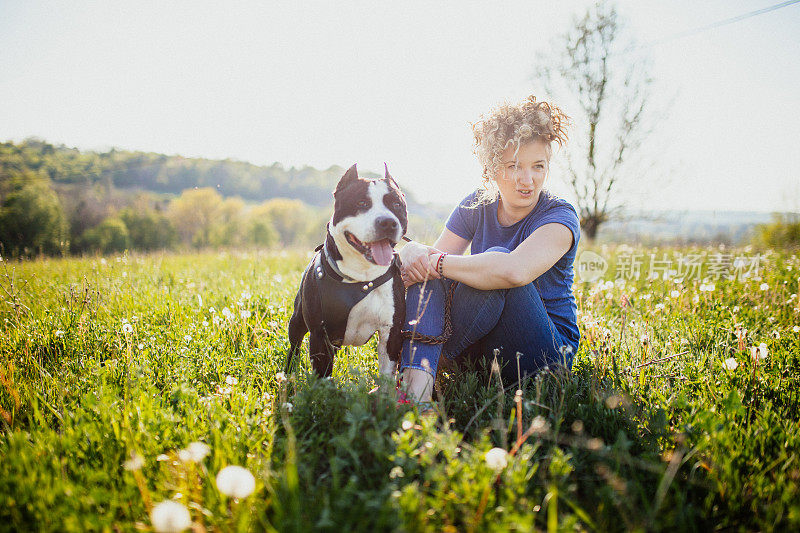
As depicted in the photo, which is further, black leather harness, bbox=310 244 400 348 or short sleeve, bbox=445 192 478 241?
short sleeve, bbox=445 192 478 241

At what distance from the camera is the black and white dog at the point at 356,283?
2547 mm

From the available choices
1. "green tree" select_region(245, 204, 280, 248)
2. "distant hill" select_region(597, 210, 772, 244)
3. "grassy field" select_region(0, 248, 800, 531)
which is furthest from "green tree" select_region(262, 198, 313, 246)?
"grassy field" select_region(0, 248, 800, 531)

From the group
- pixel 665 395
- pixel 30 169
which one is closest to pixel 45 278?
pixel 665 395

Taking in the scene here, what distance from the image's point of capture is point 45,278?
5414mm

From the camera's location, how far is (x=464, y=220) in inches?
131

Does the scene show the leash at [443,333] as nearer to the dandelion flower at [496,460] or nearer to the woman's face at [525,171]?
the woman's face at [525,171]

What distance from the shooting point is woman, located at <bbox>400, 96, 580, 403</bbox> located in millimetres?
2518

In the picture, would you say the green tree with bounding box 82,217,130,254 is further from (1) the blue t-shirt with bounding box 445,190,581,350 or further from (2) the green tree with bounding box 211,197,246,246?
(1) the blue t-shirt with bounding box 445,190,581,350

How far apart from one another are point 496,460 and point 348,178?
1973 mm

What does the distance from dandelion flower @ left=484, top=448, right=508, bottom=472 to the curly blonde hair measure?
1.99 meters

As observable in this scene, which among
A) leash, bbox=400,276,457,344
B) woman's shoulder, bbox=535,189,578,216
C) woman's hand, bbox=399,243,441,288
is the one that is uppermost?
woman's shoulder, bbox=535,189,578,216

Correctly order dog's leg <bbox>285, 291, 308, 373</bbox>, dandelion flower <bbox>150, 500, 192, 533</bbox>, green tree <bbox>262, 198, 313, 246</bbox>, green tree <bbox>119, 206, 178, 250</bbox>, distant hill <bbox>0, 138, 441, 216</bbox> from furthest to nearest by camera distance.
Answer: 1. green tree <bbox>262, 198, 313, 246</bbox>
2. green tree <bbox>119, 206, 178, 250</bbox>
3. distant hill <bbox>0, 138, 441, 216</bbox>
4. dog's leg <bbox>285, 291, 308, 373</bbox>
5. dandelion flower <bbox>150, 500, 192, 533</bbox>

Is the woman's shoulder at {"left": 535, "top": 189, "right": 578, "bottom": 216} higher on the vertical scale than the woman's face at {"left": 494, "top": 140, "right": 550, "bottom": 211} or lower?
lower

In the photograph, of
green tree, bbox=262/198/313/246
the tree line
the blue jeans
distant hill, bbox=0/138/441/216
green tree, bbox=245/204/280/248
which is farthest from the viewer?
green tree, bbox=262/198/313/246
